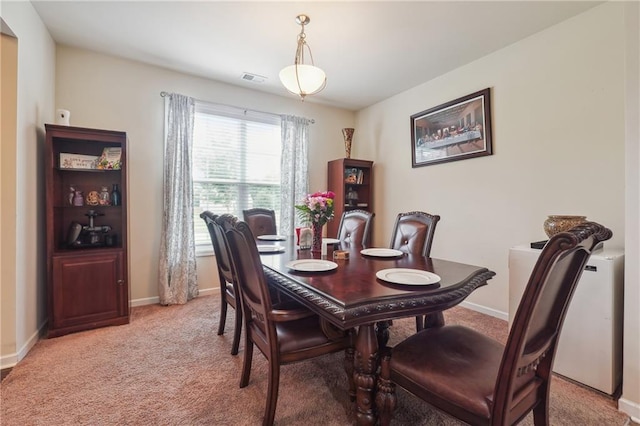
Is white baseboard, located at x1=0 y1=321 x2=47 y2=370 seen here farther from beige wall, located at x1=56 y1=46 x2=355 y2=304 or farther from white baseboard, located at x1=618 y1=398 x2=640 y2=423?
white baseboard, located at x1=618 y1=398 x2=640 y2=423

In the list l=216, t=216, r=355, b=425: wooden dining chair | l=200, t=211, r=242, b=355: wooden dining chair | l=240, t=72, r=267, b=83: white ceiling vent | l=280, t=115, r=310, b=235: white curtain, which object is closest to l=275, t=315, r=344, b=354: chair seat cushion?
l=216, t=216, r=355, b=425: wooden dining chair

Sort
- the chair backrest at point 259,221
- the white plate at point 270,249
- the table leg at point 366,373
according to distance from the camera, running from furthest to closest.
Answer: the chair backrest at point 259,221 < the white plate at point 270,249 < the table leg at point 366,373

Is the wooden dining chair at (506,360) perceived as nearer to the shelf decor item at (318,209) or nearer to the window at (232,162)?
the shelf decor item at (318,209)

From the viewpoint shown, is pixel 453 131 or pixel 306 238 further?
pixel 453 131

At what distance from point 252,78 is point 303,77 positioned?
1.58m

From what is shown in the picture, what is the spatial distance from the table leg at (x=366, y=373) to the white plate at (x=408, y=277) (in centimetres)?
25

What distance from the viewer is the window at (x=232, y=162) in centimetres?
356

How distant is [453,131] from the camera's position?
10.8 feet

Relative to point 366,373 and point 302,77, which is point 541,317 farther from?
point 302,77

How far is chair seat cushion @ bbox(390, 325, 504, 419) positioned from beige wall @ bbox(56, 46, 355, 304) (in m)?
2.94

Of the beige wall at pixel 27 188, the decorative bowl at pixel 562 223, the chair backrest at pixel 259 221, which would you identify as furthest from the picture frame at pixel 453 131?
the beige wall at pixel 27 188

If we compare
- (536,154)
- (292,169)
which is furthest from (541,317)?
(292,169)

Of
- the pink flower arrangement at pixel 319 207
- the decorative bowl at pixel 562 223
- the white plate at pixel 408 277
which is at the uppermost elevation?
the pink flower arrangement at pixel 319 207

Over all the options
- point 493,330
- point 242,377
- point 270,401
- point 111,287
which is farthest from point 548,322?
point 111,287
